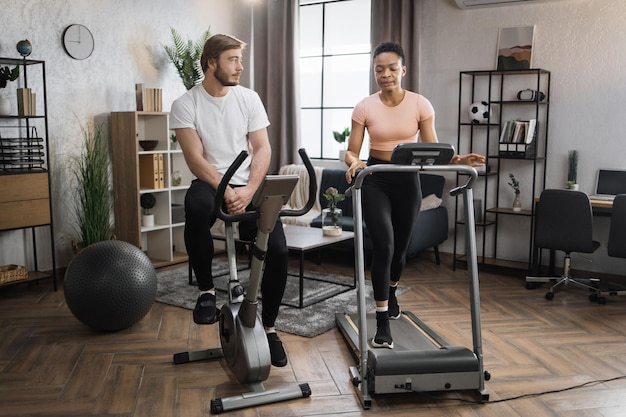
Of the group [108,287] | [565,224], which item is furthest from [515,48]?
[108,287]

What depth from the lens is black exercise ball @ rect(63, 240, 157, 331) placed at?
12.4ft

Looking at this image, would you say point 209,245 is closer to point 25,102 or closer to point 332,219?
point 332,219

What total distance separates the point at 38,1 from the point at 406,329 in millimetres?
3815

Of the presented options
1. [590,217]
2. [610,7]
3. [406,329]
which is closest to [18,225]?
[406,329]

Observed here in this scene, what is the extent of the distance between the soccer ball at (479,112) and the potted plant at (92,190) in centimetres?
321

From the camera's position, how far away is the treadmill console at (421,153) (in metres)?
2.89

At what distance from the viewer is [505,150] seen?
5.62m

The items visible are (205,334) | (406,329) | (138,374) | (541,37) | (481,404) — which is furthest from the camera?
(541,37)

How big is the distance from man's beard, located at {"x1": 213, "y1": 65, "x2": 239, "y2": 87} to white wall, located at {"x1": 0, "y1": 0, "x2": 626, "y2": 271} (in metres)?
2.67

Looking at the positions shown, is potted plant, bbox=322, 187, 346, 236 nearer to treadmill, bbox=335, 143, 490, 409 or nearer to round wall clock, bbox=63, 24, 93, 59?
treadmill, bbox=335, 143, 490, 409

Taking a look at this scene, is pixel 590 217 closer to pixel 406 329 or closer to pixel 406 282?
pixel 406 282

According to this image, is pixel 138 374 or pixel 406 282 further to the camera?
pixel 406 282

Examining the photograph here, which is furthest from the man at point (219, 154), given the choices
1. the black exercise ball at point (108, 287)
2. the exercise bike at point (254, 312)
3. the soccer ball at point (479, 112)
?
the soccer ball at point (479, 112)

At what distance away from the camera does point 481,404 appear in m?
3.00
